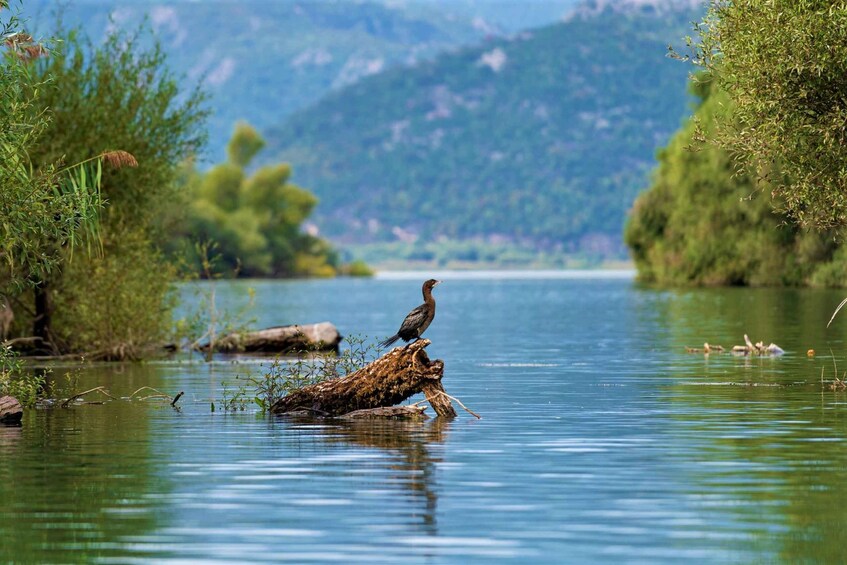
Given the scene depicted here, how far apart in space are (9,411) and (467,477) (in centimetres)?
1073

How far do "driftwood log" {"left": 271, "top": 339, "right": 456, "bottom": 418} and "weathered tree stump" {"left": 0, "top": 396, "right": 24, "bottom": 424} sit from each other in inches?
183

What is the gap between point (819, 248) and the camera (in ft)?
357

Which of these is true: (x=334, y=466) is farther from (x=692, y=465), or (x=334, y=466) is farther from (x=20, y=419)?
(x=20, y=419)

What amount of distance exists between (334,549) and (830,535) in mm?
4961

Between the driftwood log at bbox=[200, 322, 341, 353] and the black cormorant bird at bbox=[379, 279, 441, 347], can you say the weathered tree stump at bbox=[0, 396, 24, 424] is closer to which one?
the black cormorant bird at bbox=[379, 279, 441, 347]

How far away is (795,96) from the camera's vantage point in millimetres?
32781

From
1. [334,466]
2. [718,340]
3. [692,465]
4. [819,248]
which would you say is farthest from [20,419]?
[819,248]

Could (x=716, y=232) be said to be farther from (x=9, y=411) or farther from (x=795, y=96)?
(x=9, y=411)

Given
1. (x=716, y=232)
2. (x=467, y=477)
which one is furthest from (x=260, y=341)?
(x=716, y=232)

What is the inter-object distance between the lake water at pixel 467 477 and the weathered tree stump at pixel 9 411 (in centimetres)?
45

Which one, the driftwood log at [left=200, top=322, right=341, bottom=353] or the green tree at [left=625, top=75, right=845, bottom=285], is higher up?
the green tree at [left=625, top=75, right=845, bottom=285]

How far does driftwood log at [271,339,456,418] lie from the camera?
28.0 meters

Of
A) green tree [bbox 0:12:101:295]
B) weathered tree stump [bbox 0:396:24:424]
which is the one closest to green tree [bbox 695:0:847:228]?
green tree [bbox 0:12:101:295]

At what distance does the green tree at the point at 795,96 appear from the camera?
1249 inches
